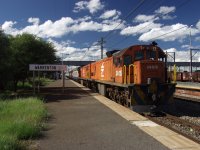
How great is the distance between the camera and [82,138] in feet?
31.9

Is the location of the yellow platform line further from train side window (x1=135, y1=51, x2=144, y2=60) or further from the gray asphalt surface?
train side window (x1=135, y1=51, x2=144, y2=60)

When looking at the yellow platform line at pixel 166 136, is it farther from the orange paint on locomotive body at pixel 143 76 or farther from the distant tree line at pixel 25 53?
the distant tree line at pixel 25 53

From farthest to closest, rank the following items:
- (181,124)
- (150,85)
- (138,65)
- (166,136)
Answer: (138,65) < (150,85) < (181,124) < (166,136)

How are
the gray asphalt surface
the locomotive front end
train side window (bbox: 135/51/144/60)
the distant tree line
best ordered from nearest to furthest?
1. the gray asphalt surface
2. the locomotive front end
3. train side window (bbox: 135/51/144/60)
4. the distant tree line

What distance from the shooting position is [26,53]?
37.5m

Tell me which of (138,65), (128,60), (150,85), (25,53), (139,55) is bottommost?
(150,85)

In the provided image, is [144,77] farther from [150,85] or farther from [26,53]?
[26,53]

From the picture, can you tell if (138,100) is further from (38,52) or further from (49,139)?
(38,52)

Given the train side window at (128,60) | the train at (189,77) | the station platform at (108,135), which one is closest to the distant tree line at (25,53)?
the train side window at (128,60)

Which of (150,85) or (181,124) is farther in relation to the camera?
(150,85)

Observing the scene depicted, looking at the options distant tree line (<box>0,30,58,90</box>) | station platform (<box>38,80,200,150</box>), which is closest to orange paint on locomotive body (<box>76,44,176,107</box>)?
station platform (<box>38,80,200,150</box>)

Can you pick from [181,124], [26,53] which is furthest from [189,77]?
[181,124]

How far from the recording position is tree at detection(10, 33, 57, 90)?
36.9 meters

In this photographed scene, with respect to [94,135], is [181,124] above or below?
below
